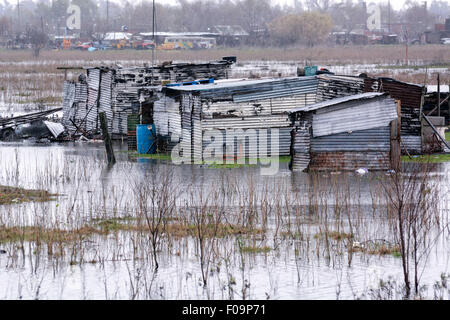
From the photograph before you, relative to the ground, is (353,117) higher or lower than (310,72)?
lower

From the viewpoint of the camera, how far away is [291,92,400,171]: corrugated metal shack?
67.0 feet

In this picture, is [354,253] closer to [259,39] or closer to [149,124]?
[149,124]

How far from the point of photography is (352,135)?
20.5 metres

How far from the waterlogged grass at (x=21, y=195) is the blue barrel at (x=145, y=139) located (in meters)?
8.28

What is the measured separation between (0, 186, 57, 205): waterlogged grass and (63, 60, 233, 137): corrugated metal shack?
43.6ft

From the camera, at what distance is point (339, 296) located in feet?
33.2

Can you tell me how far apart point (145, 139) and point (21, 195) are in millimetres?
9130

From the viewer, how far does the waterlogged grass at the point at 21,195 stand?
16223 mm

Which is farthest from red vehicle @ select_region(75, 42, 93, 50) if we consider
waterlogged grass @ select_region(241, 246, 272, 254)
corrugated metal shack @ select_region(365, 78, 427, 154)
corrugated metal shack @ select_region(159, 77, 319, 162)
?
waterlogged grass @ select_region(241, 246, 272, 254)

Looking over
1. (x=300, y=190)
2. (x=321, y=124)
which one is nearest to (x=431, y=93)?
(x=321, y=124)

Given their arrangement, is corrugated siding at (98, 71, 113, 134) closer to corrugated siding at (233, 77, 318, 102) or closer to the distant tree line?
corrugated siding at (233, 77, 318, 102)

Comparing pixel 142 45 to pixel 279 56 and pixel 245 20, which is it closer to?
pixel 279 56
